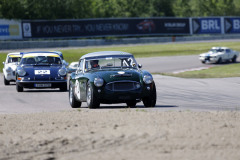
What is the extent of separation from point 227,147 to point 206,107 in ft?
20.4

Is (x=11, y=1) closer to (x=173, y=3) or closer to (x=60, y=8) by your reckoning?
(x=60, y=8)

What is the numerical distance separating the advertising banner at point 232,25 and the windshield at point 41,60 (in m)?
42.6

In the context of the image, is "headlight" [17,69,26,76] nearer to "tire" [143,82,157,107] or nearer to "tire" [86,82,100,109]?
Result: "tire" [86,82,100,109]

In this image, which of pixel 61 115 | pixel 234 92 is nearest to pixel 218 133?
pixel 61 115

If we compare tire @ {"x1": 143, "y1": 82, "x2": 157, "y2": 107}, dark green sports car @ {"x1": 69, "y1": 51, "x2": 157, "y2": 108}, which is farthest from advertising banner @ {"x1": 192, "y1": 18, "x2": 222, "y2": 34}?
tire @ {"x1": 143, "y1": 82, "x2": 157, "y2": 107}

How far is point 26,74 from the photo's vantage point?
60.5 feet

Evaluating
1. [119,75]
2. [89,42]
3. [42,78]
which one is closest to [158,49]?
[89,42]

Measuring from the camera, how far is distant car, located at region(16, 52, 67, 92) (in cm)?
1848

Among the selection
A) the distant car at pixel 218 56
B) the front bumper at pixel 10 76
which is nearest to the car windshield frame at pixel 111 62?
the front bumper at pixel 10 76

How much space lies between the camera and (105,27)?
170 feet

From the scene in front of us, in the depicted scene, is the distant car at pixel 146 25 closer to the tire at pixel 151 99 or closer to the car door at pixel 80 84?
the car door at pixel 80 84

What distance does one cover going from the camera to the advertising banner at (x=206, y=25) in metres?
57.2

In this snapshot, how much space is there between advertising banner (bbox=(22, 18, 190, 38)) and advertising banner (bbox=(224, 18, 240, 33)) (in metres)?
5.33

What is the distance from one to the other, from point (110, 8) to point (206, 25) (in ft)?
57.5
